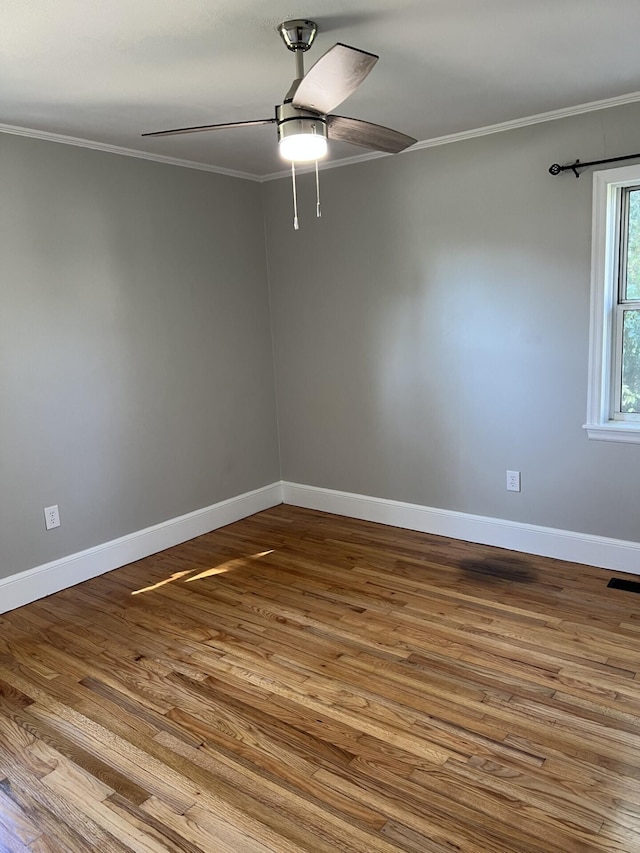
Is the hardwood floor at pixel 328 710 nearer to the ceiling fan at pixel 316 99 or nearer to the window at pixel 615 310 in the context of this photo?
the window at pixel 615 310

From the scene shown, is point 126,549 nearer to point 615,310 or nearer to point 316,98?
point 316,98

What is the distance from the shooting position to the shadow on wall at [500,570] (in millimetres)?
3398

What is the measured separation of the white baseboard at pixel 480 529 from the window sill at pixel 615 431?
55 centimetres

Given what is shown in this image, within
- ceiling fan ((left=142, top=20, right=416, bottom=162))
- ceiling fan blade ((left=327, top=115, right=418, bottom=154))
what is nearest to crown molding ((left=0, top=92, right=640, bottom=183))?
ceiling fan blade ((left=327, top=115, right=418, bottom=154))

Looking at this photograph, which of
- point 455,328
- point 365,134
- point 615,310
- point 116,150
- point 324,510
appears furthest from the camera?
point 324,510

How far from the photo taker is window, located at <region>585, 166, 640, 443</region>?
3191 millimetres

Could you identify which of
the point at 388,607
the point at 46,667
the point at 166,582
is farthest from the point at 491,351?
the point at 46,667

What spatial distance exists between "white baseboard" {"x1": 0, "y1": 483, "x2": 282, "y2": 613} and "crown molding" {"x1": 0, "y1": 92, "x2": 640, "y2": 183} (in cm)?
217

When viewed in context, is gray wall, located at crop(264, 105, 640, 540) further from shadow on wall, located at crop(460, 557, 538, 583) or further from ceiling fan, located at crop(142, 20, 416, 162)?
ceiling fan, located at crop(142, 20, 416, 162)

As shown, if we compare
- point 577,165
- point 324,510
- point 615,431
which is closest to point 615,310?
point 615,431

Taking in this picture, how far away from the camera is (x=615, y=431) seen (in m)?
3.30

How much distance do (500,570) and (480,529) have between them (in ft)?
1.35

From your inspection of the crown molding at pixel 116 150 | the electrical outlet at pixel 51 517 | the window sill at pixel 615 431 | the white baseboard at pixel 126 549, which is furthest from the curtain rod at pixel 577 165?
the electrical outlet at pixel 51 517

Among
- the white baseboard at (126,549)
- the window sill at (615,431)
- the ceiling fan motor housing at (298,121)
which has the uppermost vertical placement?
the ceiling fan motor housing at (298,121)
